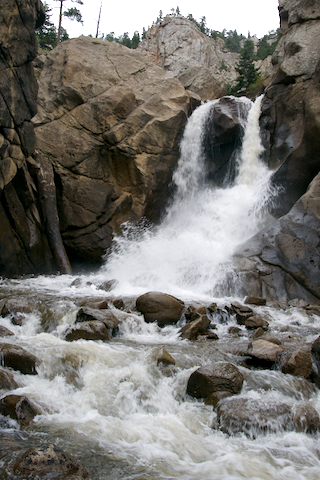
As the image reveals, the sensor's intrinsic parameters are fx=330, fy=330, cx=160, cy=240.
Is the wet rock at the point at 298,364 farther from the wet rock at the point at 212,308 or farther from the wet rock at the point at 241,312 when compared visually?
the wet rock at the point at 212,308

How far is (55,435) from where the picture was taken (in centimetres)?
321

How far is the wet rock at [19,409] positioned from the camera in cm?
332

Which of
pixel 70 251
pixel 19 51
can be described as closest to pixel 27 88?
pixel 19 51

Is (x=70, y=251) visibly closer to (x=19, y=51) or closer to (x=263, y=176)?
(x=19, y=51)

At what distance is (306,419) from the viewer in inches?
143

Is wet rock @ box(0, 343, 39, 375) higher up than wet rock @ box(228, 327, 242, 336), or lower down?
higher up

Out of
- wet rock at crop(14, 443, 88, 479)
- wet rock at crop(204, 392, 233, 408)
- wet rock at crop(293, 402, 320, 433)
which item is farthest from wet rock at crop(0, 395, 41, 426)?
wet rock at crop(293, 402, 320, 433)

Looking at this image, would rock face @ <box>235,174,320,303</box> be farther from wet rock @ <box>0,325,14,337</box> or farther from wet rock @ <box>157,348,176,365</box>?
wet rock @ <box>0,325,14,337</box>

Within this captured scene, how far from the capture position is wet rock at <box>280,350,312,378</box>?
459 centimetres

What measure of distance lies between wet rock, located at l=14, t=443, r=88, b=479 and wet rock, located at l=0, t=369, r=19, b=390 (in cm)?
139

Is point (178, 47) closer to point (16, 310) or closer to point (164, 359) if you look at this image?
point (16, 310)

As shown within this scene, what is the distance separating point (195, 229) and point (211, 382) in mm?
11065

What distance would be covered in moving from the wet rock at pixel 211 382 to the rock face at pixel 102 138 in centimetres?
1028

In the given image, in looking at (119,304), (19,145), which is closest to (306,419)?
(119,304)
